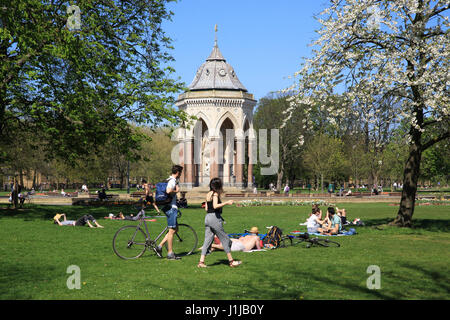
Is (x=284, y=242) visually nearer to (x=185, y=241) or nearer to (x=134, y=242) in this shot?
(x=185, y=241)

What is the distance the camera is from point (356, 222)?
20.5 meters

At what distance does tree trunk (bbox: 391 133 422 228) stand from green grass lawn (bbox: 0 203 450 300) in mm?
2869

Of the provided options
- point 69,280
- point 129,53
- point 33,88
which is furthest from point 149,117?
point 69,280

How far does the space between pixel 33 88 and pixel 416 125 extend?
16.0 m

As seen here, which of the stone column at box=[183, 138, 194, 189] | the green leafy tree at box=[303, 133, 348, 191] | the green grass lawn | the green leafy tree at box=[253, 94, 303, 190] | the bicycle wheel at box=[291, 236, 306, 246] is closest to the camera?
the green grass lawn

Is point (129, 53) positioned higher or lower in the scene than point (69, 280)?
higher

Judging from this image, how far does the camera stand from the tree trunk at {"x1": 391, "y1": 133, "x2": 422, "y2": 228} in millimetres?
18875

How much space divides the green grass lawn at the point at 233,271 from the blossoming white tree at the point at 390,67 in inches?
167

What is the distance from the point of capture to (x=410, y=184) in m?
19.0

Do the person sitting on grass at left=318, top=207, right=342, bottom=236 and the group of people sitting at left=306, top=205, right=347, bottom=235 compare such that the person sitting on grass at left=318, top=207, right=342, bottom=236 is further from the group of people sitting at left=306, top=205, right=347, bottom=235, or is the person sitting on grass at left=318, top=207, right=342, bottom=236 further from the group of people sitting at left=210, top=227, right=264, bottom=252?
the group of people sitting at left=210, top=227, right=264, bottom=252

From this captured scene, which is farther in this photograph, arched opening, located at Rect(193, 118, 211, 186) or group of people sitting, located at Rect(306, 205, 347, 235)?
arched opening, located at Rect(193, 118, 211, 186)

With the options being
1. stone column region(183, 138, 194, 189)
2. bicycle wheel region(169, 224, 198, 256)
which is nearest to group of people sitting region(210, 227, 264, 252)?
bicycle wheel region(169, 224, 198, 256)

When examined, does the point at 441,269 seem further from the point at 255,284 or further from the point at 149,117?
the point at 149,117

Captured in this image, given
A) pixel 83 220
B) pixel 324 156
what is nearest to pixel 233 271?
pixel 83 220
